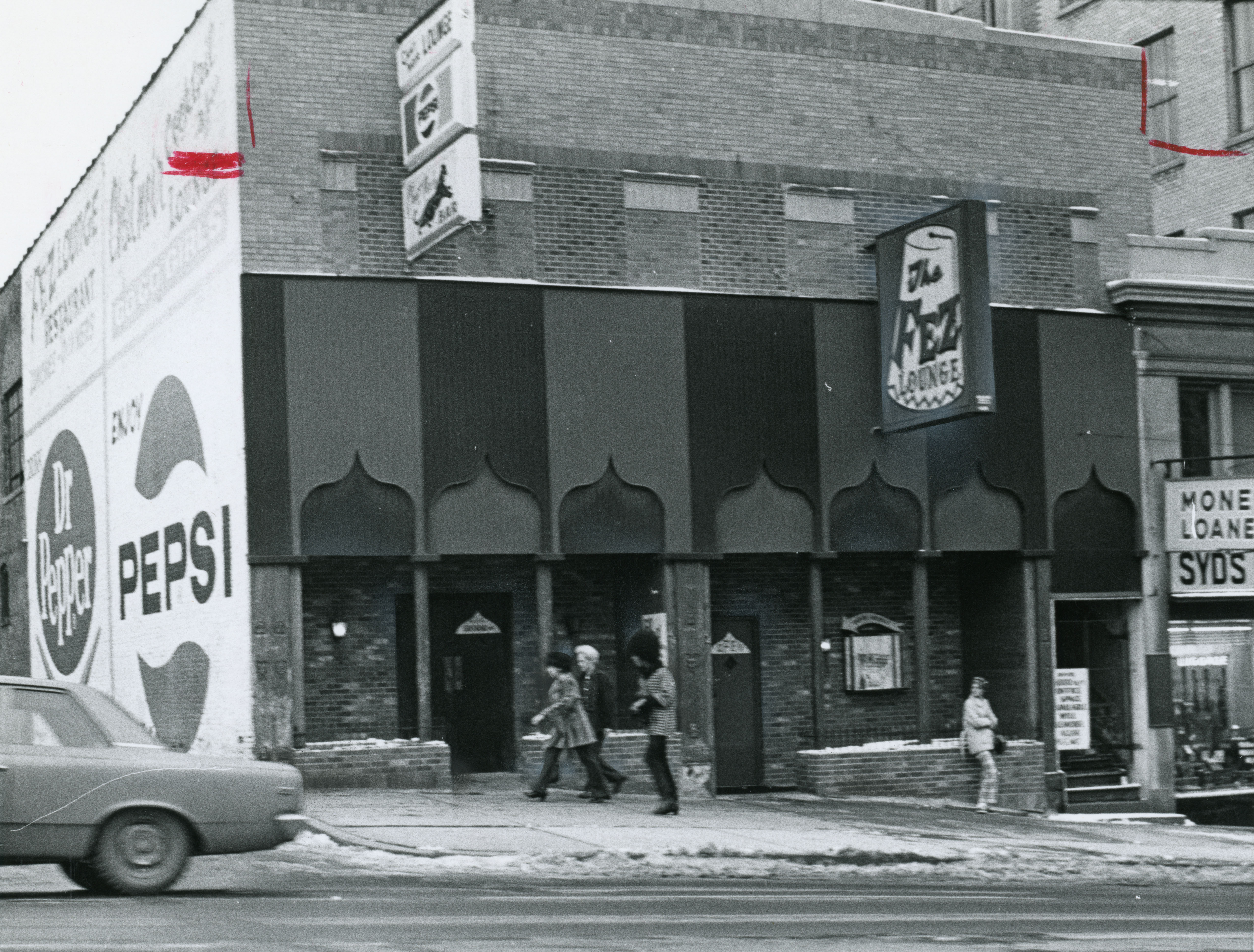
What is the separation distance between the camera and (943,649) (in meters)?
23.9

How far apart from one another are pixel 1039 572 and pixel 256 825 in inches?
542

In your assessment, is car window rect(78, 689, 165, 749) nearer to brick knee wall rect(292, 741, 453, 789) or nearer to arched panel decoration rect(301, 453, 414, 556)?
brick knee wall rect(292, 741, 453, 789)

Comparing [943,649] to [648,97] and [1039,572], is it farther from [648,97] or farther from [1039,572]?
[648,97]

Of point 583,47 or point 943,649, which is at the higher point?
point 583,47

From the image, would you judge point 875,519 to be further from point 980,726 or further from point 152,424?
point 152,424

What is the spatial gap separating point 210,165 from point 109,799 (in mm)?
10716

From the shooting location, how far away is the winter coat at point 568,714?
18.6m

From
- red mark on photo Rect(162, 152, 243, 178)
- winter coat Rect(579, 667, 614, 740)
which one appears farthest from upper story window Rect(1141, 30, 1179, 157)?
red mark on photo Rect(162, 152, 243, 178)

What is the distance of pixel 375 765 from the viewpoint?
19859 millimetres

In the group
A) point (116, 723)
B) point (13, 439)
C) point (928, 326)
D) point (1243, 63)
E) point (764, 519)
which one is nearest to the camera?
point (116, 723)

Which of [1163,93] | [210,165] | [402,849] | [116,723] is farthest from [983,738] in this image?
[1163,93]

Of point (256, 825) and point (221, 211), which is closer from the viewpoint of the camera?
point (256, 825)

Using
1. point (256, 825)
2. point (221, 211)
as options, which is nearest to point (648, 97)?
point (221, 211)

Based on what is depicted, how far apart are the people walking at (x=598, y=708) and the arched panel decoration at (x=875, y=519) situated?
394 centimetres
